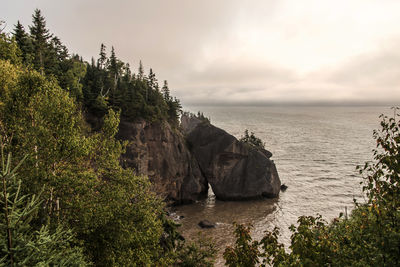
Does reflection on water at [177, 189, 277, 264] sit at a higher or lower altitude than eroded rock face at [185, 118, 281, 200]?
lower

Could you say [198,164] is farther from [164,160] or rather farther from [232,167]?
[164,160]

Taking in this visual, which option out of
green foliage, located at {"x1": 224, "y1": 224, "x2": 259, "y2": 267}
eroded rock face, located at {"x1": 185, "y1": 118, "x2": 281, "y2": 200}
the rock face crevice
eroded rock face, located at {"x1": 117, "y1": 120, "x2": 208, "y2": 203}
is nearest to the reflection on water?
the rock face crevice

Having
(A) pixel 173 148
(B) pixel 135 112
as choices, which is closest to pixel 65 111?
(B) pixel 135 112

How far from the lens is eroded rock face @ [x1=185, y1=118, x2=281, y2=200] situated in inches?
1838

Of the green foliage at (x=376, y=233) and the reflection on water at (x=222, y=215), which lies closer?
the green foliage at (x=376, y=233)

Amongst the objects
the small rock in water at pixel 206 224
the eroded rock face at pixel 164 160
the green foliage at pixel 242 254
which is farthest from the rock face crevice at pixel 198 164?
the green foliage at pixel 242 254

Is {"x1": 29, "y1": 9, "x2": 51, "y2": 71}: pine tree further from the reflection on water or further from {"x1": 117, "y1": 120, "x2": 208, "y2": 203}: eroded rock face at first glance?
the reflection on water

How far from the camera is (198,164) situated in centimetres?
5041

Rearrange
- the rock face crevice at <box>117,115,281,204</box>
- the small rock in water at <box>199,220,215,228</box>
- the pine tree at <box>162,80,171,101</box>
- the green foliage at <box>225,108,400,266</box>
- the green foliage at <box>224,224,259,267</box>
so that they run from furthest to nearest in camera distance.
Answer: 1. the pine tree at <box>162,80,171,101</box>
2. the rock face crevice at <box>117,115,281,204</box>
3. the small rock in water at <box>199,220,215,228</box>
4. the green foliage at <box>224,224,259,267</box>
5. the green foliage at <box>225,108,400,266</box>

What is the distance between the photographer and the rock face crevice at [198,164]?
134ft

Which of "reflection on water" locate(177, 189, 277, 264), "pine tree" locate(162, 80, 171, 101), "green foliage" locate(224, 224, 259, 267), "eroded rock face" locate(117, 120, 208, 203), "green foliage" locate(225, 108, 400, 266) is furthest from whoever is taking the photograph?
"pine tree" locate(162, 80, 171, 101)

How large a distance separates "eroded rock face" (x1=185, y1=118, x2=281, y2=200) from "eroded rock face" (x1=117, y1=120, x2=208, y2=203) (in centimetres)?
299

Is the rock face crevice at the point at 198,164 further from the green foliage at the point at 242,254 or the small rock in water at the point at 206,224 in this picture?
the green foliage at the point at 242,254

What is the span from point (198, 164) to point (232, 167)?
7.69 metres
